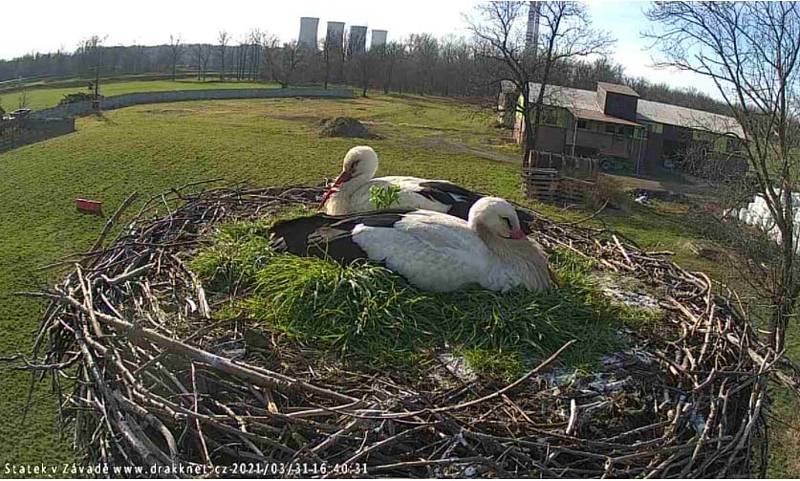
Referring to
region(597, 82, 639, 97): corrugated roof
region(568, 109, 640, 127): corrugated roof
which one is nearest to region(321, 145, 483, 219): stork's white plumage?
region(568, 109, 640, 127): corrugated roof

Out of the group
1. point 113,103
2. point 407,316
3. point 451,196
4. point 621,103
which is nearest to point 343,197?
point 451,196

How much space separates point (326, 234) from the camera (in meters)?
3.97

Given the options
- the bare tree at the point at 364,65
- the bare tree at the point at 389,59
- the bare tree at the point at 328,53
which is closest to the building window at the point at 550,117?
the bare tree at the point at 364,65

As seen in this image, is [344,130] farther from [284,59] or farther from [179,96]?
[284,59]

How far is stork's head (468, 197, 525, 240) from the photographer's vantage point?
12.7ft

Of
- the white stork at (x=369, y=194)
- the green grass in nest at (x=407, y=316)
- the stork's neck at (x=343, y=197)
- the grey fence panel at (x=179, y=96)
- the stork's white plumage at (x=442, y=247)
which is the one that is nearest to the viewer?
the green grass in nest at (x=407, y=316)

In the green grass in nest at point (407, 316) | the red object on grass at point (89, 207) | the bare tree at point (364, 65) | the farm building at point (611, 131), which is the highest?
the bare tree at point (364, 65)

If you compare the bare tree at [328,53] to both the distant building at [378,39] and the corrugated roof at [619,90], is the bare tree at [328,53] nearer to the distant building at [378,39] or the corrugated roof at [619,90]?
the distant building at [378,39]

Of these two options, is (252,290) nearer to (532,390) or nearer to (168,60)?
(532,390)

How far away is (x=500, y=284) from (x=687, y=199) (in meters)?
A: 19.6

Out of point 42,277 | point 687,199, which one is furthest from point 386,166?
point 42,277

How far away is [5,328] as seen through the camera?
859 centimetres

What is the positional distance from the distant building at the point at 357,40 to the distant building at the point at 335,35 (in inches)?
36.3

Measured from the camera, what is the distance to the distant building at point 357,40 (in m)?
54.4
